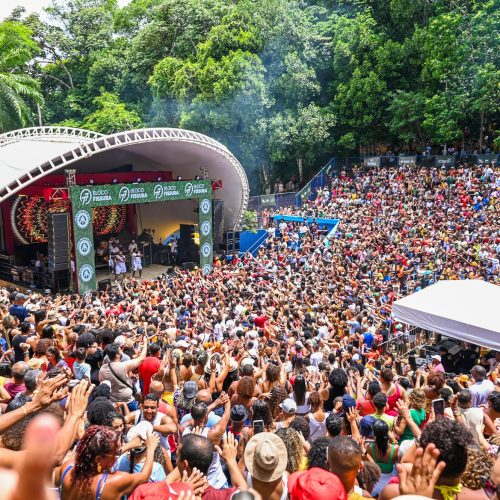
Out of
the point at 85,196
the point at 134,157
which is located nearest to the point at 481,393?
the point at 85,196

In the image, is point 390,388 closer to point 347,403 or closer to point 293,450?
point 347,403

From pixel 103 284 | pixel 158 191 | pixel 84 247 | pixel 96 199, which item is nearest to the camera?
pixel 84 247

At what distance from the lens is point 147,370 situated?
5891 millimetres

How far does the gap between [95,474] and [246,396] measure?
2199 mm

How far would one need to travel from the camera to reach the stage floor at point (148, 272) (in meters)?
20.3

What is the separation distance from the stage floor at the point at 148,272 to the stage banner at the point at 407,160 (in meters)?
11.8

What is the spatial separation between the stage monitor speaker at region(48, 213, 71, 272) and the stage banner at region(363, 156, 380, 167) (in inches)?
603

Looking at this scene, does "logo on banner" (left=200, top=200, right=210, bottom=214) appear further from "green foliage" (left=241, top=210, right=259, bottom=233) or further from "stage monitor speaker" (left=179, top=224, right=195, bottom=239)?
"green foliage" (left=241, top=210, right=259, bottom=233)

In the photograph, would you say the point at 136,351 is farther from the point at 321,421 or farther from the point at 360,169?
the point at 360,169

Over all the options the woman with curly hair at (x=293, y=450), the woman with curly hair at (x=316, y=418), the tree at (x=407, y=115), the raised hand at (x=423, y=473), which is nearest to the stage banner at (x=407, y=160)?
the tree at (x=407, y=115)

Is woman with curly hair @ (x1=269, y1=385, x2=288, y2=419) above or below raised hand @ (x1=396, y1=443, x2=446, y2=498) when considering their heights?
below

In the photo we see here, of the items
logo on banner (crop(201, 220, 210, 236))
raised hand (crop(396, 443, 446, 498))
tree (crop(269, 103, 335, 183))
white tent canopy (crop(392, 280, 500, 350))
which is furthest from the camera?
tree (crop(269, 103, 335, 183))

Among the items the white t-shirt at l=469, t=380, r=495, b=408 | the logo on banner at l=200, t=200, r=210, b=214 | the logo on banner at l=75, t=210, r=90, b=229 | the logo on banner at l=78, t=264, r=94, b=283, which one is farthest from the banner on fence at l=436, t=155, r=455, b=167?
the white t-shirt at l=469, t=380, r=495, b=408

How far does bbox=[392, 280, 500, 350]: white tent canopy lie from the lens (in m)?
8.34
